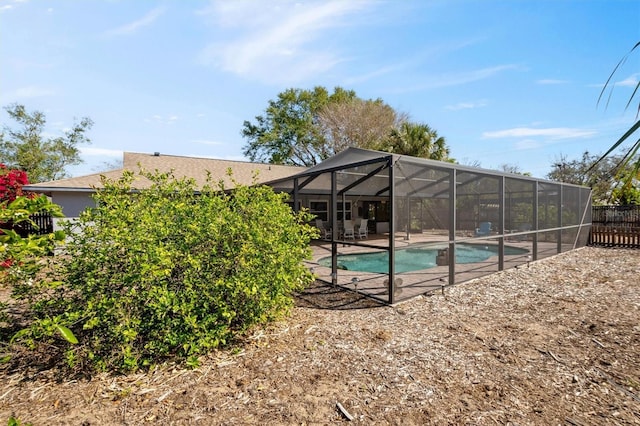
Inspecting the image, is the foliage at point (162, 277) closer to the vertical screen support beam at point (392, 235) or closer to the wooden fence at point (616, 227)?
the vertical screen support beam at point (392, 235)

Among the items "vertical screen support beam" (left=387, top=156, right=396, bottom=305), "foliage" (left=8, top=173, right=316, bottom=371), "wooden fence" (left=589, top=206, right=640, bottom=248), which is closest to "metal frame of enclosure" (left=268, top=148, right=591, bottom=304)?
"vertical screen support beam" (left=387, top=156, right=396, bottom=305)

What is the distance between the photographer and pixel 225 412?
270 cm

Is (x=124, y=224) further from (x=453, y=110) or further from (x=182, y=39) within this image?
(x=453, y=110)

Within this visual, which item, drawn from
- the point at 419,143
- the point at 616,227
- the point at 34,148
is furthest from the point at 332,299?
the point at 34,148

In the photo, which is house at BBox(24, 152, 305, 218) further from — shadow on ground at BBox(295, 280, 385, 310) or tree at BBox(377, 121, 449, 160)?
tree at BBox(377, 121, 449, 160)

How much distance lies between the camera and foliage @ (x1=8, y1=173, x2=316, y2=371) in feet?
10.6

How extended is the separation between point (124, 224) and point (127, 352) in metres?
1.31

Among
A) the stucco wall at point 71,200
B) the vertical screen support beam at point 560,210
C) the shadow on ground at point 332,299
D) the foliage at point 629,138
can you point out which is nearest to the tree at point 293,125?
the stucco wall at point 71,200

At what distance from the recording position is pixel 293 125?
3425 centimetres

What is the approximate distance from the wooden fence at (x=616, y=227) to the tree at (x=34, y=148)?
117 feet

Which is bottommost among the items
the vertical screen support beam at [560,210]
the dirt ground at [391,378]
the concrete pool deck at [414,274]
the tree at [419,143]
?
the dirt ground at [391,378]

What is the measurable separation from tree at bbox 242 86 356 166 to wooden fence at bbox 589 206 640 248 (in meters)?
23.1

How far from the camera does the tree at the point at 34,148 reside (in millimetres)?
24875

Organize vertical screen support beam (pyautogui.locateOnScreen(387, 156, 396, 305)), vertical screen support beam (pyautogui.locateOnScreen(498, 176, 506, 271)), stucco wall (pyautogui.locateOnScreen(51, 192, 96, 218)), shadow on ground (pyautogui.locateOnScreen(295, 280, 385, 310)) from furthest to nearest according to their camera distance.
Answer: stucco wall (pyautogui.locateOnScreen(51, 192, 96, 218)) → vertical screen support beam (pyautogui.locateOnScreen(498, 176, 506, 271)) → shadow on ground (pyautogui.locateOnScreen(295, 280, 385, 310)) → vertical screen support beam (pyautogui.locateOnScreen(387, 156, 396, 305))
